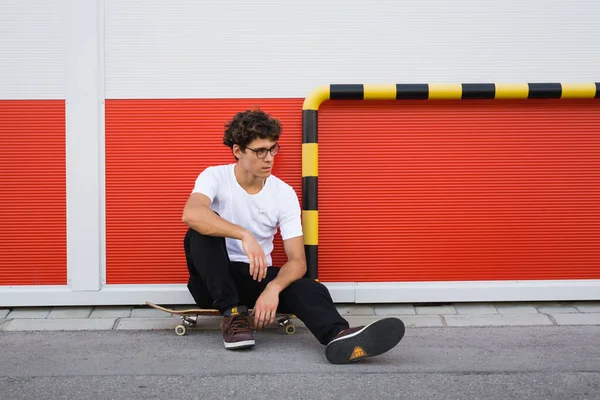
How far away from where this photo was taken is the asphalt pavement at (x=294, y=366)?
321cm

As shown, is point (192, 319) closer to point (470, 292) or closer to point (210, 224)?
point (210, 224)

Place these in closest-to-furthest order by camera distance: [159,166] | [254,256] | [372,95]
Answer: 1. [254,256]
2. [372,95]
3. [159,166]

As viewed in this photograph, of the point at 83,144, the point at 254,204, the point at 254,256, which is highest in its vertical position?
the point at 83,144

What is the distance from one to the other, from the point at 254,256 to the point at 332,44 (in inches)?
59.5

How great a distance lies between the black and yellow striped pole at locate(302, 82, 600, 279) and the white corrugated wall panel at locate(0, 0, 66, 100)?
1.52m

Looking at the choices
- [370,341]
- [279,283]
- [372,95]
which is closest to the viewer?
[370,341]

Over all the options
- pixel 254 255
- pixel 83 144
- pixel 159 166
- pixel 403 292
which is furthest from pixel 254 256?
pixel 83 144

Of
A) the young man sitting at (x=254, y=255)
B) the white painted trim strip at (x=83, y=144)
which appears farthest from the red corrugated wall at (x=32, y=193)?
the young man sitting at (x=254, y=255)

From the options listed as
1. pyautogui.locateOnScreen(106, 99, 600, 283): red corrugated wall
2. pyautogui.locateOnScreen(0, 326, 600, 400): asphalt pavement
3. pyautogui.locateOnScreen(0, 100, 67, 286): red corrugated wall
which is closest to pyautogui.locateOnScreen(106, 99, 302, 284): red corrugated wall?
pyautogui.locateOnScreen(106, 99, 600, 283): red corrugated wall

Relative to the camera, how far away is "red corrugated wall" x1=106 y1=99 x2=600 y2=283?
15.0 feet

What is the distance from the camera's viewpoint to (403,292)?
465 centimetres

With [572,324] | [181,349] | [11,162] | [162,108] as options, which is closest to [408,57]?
[162,108]

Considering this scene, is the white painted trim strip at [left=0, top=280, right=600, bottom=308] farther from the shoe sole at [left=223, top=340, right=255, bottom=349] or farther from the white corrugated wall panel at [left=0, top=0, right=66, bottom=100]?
the white corrugated wall panel at [left=0, top=0, right=66, bottom=100]

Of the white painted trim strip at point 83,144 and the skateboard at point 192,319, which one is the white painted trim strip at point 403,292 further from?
the skateboard at point 192,319
